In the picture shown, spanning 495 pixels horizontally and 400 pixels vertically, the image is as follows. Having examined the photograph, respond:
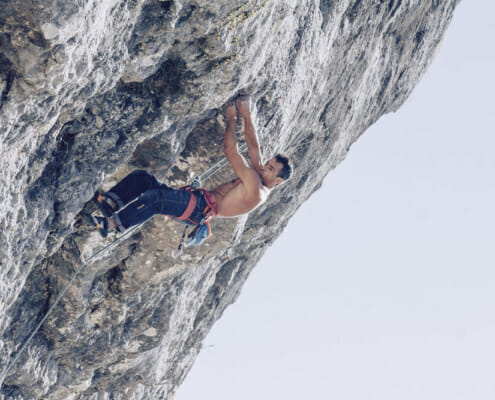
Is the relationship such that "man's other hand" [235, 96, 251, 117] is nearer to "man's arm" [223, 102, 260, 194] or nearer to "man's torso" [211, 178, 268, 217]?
"man's arm" [223, 102, 260, 194]

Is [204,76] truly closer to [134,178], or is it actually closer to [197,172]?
[134,178]

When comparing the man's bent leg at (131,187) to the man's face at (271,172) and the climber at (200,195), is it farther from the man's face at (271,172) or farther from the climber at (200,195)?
the man's face at (271,172)

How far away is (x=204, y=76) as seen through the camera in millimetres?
6664

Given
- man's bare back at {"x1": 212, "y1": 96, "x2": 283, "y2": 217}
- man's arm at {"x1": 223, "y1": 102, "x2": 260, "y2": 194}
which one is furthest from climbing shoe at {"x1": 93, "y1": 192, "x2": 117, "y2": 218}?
man's arm at {"x1": 223, "y1": 102, "x2": 260, "y2": 194}

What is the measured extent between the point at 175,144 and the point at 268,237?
5.54 metres

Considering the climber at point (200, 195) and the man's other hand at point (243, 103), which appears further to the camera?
the man's other hand at point (243, 103)

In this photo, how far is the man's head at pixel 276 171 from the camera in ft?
23.5

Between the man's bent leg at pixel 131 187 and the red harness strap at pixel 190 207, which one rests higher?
the man's bent leg at pixel 131 187

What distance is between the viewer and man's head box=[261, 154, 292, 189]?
7.16m

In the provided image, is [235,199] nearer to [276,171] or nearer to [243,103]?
[276,171]

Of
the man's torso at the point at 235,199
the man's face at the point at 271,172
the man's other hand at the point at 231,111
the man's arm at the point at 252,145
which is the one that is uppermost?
the man's other hand at the point at 231,111

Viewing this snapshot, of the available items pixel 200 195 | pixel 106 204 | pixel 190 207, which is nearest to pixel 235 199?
pixel 200 195

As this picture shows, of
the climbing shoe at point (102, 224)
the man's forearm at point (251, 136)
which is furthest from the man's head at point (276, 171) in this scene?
the climbing shoe at point (102, 224)

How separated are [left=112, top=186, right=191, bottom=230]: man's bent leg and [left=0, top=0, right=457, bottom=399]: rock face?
47cm
